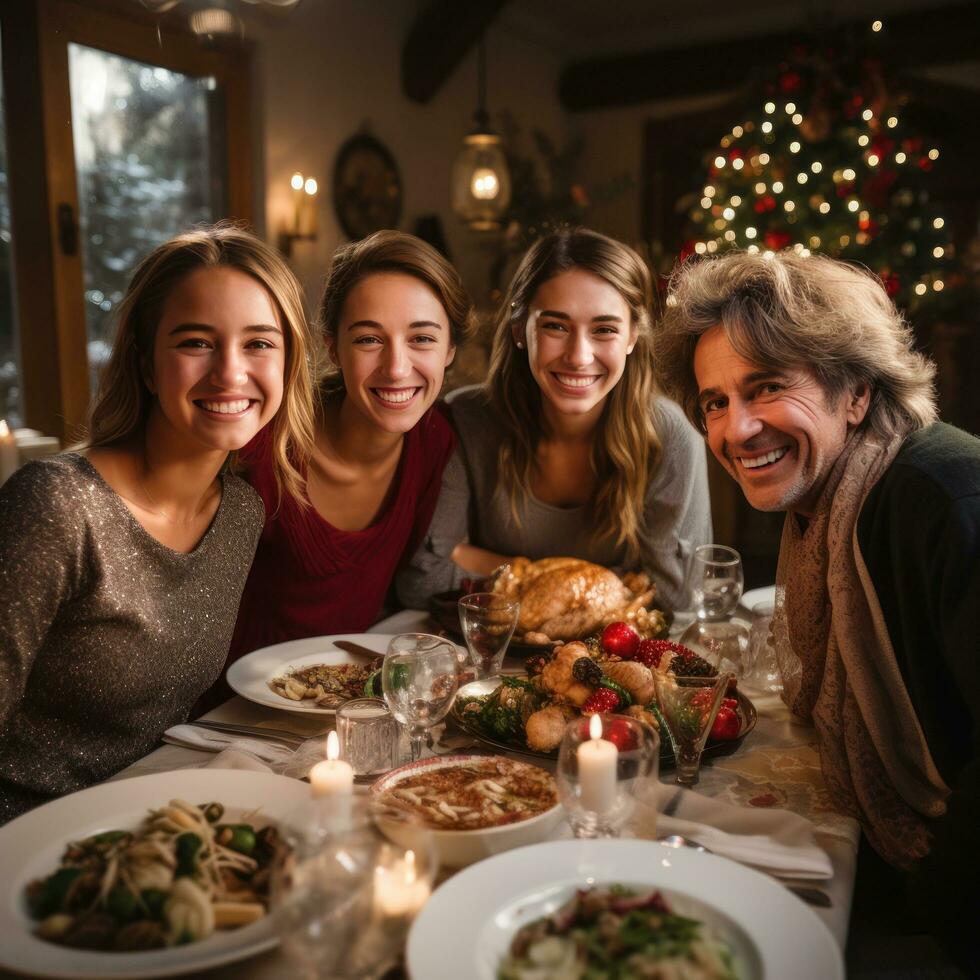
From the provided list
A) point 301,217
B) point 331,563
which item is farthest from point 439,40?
point 331,563

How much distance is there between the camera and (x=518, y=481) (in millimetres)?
2426

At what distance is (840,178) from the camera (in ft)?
17.1

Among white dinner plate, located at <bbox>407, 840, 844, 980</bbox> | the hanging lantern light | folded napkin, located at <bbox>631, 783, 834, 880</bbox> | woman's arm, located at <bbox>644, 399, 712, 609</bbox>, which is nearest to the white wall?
the hanging lantern light

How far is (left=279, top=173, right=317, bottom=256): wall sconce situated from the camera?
209 inches

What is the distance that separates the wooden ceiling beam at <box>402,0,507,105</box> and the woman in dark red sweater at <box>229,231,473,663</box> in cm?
445

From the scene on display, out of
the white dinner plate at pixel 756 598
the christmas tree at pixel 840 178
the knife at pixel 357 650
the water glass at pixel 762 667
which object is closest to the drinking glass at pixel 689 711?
the water glass at pixel 762 667

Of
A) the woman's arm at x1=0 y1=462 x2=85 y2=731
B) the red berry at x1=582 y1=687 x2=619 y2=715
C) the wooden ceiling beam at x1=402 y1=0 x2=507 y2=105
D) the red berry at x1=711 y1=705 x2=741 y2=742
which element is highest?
the wooden ceiling beam at x1=402 y1=0 x2=507 y2=105

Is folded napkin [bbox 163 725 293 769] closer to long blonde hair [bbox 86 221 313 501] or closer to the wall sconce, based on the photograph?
long blonde hair [bbox 86 221 313 501]

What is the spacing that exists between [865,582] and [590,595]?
0.63 m

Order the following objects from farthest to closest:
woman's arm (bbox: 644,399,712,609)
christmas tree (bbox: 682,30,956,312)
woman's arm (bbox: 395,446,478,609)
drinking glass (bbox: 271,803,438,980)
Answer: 1. christmas tree (bbox: 682,30,956,312)
2. woman's arm (bbox: 395,446,478,609)
3. woman's arm (bbox: 644,399,712,609)
4. drinking glass (bbox: 271,803,438,980)

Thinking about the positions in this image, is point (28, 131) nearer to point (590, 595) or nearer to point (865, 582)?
point (590, 595)

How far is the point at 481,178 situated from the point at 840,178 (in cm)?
210

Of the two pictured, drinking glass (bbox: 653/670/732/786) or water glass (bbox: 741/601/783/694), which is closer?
drinking glass (bbox: 653/670/732/786)

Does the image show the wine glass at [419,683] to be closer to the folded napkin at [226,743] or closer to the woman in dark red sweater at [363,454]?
the folded napkin at [226,743]
